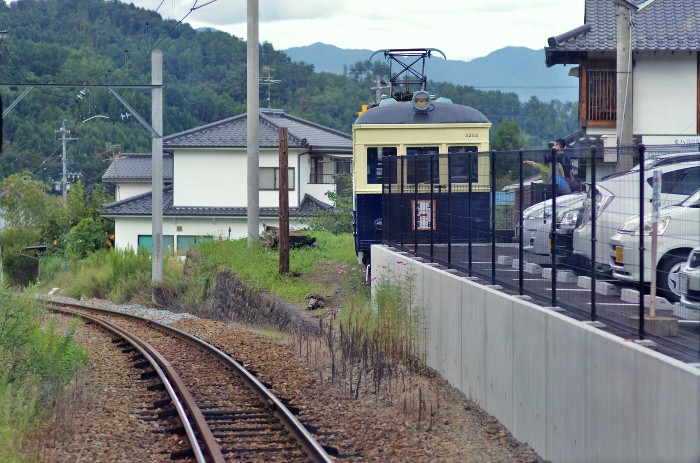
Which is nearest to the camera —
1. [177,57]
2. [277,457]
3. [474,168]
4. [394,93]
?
[277,457]

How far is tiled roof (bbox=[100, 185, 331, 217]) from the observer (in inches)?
1564

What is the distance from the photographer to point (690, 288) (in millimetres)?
5844

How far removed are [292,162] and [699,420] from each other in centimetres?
3533

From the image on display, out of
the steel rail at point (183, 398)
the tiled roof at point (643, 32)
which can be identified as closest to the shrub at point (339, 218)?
the tiled roof at point (643, 32)

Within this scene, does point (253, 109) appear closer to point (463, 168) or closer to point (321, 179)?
point (463, 168)

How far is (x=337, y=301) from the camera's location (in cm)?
1720

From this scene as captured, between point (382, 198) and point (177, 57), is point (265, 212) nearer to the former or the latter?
point (382, 198)

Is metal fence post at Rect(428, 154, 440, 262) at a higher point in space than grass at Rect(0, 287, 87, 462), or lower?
higher

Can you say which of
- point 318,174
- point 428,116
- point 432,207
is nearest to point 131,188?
point 318,174

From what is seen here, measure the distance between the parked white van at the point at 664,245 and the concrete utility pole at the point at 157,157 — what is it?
1724 cm

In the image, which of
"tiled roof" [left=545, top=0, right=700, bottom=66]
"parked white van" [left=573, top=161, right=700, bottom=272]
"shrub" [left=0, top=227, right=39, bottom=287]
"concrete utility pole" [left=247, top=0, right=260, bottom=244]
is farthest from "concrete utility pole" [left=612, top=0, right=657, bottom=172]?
"shrub" [left=0, top=227, right=39, bottom=287]

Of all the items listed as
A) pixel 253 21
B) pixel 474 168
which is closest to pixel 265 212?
pixel 253 21

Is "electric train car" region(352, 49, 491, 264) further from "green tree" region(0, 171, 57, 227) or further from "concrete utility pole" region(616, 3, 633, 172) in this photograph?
"green tree" region(0, 171, 57, 227)

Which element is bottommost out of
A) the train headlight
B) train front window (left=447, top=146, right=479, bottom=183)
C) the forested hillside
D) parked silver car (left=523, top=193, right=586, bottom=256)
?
parked silver car (left=523, top=193, right=586, bottom=256)
